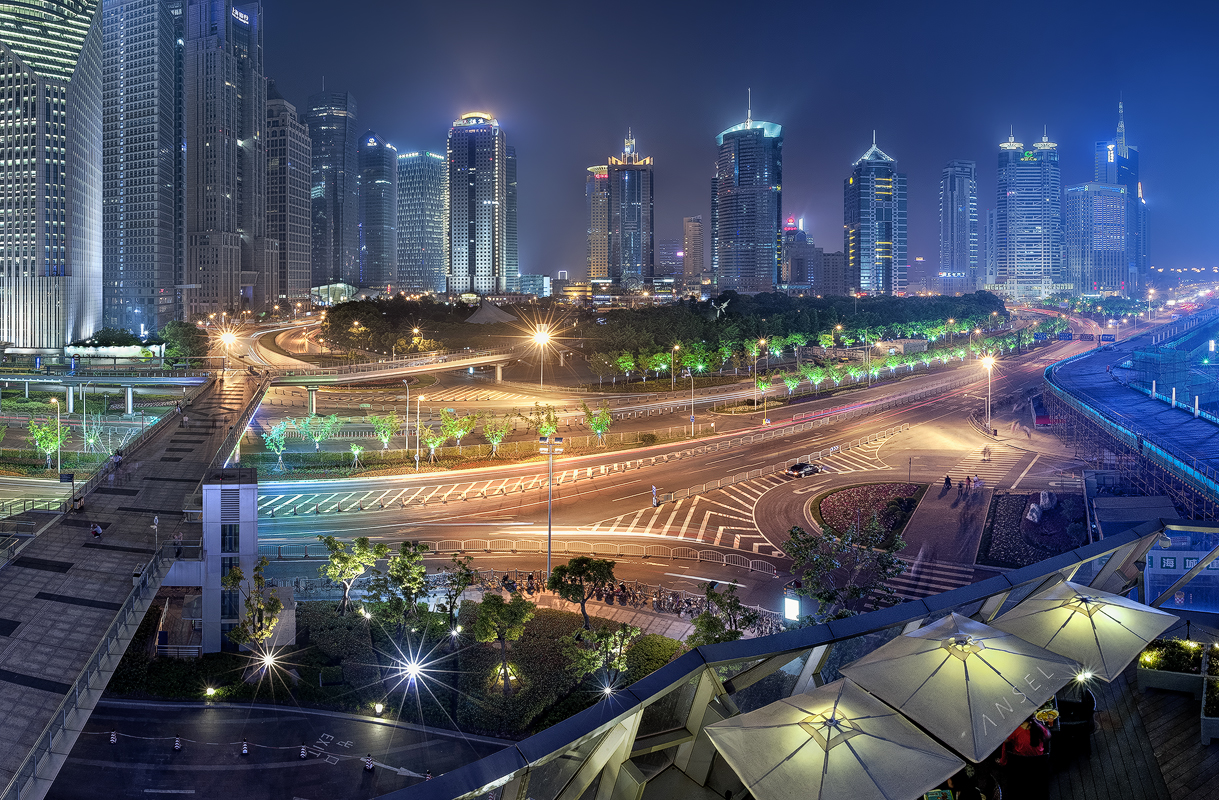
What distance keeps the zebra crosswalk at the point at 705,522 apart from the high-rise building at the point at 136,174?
13339 centimetres

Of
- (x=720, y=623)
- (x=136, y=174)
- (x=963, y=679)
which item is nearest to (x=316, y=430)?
(x=720, y=623)

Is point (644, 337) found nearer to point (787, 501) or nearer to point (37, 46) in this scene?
point (787, 501)

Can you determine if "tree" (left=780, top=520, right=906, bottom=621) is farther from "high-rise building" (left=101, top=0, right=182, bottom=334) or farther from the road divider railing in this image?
"high-rise building" (left=101, top=0, right=182, bottom=334)

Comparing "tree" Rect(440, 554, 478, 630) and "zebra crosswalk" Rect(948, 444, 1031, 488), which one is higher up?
"zebra crosswalk" Rect(948, 444, 1031, 488)

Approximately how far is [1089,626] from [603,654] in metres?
13.9

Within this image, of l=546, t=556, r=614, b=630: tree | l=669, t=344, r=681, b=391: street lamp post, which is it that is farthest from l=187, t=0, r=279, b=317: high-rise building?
l=546, t=556, r=614, b=630: tree

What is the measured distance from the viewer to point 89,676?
19.3 meters

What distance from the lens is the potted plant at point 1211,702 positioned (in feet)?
29.5

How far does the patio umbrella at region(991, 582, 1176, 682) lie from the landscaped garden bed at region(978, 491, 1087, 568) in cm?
2285

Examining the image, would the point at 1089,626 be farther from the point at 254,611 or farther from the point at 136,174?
the point at 136,174

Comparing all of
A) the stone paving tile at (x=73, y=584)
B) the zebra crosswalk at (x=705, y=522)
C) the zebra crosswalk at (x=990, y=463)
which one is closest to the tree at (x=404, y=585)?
the stone paving tile at (x=73, y=584)

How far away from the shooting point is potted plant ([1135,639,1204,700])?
9.93m

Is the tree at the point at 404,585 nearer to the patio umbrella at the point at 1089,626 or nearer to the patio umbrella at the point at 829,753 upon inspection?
the patio umbrella at the point at 1089,626

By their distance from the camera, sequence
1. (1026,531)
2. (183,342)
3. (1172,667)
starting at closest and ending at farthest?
(1172,667) → (1026,531) → (183,342)
